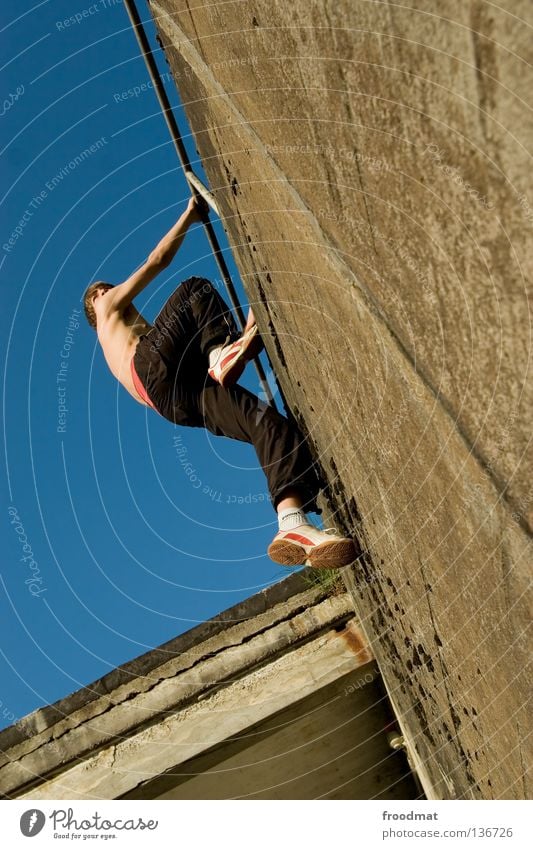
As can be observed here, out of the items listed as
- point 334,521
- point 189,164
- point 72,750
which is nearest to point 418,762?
point 334,521

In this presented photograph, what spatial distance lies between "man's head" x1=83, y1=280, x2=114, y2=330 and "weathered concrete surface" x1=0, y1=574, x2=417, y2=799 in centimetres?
198

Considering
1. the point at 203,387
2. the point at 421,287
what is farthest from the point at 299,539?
the point at 421,287

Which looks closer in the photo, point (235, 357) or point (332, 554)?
point (332, 554)

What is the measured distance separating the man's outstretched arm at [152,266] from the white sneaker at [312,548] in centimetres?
169

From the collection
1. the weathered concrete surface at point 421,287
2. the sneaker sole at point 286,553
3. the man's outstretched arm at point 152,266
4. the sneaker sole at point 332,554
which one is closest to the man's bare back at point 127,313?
the man's outstretched arm at point 152,266

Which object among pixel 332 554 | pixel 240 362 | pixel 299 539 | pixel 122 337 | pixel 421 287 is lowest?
pixel 421 287

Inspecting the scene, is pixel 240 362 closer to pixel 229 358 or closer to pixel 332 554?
pixel 229 358

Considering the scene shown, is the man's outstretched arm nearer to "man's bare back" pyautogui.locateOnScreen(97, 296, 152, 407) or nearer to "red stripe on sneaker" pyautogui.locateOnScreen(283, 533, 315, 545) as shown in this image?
"man's bare back" pyautogui.locateOnScreen(97, 296, 152, 407)

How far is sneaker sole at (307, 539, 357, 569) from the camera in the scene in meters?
3.28

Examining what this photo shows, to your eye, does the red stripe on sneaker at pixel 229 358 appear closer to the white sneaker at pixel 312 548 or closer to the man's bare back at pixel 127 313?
the man's bare back at pixel 127 313

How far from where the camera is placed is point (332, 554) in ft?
10.8

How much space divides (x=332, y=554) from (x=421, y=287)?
1979 mm

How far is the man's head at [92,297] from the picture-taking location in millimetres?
4723

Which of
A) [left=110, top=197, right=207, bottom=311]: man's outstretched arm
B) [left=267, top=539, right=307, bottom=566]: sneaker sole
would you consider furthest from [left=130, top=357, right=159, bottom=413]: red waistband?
[left=267, top=539, right=307, bottom=566]: sneaker sole
